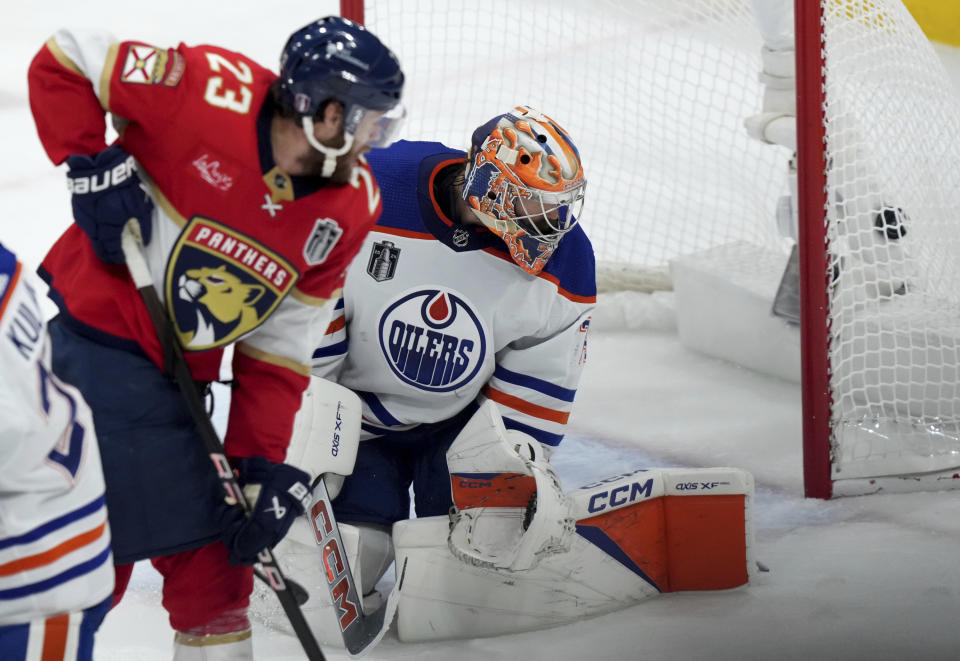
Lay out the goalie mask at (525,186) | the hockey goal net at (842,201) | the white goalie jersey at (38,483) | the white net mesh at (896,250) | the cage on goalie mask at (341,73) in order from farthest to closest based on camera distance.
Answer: the white net mesh at (896,250), the hockey goal net at (842,201), the goalie mask at (525,186), the cage on goalie mask at (341,73), the white goalie jersey at (38,483)

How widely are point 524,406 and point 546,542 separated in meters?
0.30

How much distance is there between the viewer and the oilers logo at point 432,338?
2.42 m

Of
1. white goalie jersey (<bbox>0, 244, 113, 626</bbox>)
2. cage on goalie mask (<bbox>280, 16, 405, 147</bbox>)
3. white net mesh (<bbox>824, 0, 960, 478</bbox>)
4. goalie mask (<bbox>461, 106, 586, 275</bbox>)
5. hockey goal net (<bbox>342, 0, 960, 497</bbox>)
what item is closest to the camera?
white goalie jersey (<bbox>0, 244, 113, 626</bbox>)

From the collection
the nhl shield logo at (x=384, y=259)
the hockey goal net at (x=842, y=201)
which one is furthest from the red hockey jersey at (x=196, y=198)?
the hockey goal net at (x=842, y=201)

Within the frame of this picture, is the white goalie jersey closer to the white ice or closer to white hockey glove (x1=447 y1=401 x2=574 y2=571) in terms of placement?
the white ice

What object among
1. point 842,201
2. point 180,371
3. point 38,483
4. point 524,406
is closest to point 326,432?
point 524,406

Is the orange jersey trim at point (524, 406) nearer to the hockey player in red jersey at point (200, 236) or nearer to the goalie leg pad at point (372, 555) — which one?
the goalie leg pad at point (372, 555)

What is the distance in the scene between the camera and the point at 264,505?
1743mm

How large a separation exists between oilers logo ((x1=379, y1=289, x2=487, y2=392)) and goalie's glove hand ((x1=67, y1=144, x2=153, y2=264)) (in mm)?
848

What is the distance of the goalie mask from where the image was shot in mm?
2266

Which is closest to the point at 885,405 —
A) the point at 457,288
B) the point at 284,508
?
the point at 457,288

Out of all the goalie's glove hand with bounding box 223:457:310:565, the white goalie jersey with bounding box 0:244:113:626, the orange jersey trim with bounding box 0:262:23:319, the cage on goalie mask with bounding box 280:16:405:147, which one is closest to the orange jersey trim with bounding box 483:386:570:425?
the goalie's glove hand with bounding box 223:457:310:565

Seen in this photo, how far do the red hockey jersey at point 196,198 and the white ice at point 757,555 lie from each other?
7 cm

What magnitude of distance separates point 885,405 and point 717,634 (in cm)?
117
